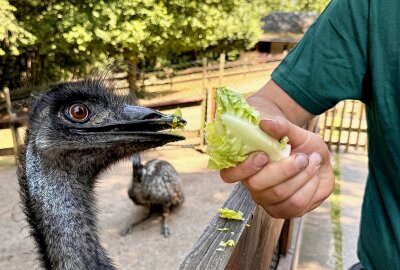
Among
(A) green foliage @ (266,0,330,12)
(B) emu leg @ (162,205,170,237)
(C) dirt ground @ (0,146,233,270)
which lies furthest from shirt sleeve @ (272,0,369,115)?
(A) green foliage @ (266,0,330,12)

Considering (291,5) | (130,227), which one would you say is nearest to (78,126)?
(130,227)

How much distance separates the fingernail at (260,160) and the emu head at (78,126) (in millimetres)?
692

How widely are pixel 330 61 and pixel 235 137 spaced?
610 millimetres

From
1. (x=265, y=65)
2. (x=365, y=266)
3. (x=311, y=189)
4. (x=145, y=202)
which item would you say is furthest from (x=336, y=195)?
(x=265, y=65)

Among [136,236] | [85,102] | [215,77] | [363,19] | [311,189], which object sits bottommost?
[136,236]

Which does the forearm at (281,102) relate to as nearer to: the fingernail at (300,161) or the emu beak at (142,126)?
the emu beak at (142,126)

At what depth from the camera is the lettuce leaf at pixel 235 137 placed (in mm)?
1057

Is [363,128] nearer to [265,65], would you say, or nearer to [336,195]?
[336,195]

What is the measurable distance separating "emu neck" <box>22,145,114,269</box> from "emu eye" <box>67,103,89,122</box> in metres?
0.19

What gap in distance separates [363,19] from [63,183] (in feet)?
3.81

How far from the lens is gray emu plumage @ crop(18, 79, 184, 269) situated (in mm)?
1613

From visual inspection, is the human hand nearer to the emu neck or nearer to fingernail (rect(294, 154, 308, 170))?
fingernail (rect(294, 154, 308, 170))

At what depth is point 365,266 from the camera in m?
1.56

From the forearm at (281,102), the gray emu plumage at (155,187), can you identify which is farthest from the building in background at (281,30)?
the forearm at (281,102)
